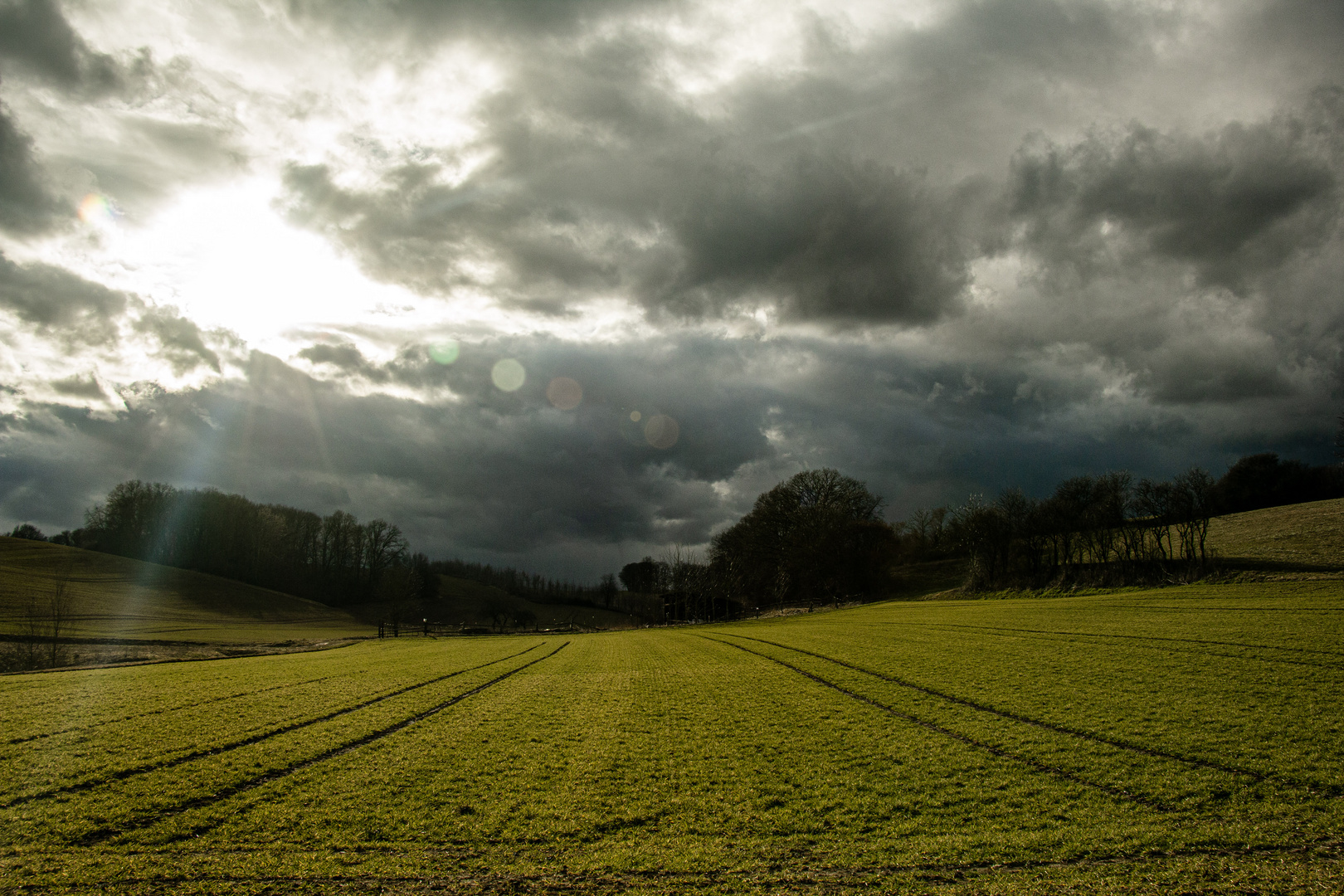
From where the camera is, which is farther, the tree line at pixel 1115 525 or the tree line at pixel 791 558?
the tree line at pixel 791 558

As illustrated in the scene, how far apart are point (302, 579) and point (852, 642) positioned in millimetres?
137760

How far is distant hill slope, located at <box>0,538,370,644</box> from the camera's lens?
2362 inches

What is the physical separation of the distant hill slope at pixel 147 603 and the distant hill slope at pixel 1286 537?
274 ft

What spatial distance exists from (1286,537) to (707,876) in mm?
73498

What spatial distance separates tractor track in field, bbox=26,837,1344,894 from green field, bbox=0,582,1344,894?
3cm

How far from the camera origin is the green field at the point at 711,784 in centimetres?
661

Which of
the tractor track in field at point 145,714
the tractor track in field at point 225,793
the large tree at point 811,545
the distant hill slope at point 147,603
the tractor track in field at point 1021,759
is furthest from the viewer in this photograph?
the large tree at point 811,545

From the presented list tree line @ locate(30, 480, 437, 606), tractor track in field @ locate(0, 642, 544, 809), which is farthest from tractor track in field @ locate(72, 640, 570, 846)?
tree line @ locate(30, 480, 437, 606)

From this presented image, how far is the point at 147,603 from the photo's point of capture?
83.0m

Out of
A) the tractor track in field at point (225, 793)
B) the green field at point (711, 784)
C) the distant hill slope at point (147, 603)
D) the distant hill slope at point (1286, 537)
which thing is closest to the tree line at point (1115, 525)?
the distant hill slope at point (1286, 537)

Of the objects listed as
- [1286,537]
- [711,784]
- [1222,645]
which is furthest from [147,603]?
[1286,537]

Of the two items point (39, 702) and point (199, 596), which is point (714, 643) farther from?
point (199, 596)

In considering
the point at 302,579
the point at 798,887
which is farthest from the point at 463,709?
the point at 302,579

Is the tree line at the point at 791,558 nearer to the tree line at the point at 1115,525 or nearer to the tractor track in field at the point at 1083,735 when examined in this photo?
the tree line at the point at 1115,525
